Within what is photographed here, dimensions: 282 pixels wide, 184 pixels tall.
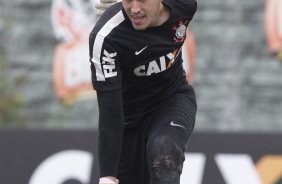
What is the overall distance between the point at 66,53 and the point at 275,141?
4.23 m

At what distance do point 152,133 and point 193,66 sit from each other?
21.1 ft

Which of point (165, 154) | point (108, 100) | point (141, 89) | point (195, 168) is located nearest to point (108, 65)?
point (108, 100)

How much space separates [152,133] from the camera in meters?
6.55

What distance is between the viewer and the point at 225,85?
12.8 m

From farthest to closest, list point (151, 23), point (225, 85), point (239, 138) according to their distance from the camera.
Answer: point (225, 85), point (239, 138), point (151, 23)

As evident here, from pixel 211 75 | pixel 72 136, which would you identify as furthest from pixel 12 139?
pixel 211 75

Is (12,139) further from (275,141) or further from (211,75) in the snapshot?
(211,75)

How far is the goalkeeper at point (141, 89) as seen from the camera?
6211 millimetres

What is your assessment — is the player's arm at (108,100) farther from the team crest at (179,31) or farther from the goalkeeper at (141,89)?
the team crest at (179,31)

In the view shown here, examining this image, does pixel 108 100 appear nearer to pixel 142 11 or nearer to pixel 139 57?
pixel 139 57

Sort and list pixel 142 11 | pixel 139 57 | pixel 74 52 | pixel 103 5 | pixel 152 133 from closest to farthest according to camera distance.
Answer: pixel 142 11
pixel 139 57
pixel 152 133
pixel 103 5
pixel 74 52

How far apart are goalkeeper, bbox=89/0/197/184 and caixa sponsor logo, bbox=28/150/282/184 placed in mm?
2498

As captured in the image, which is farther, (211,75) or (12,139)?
(211,75)

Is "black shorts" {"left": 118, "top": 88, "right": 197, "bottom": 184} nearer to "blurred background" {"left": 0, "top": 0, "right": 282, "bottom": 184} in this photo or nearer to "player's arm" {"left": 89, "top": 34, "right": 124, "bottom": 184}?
"player's arm" {"left": 89, "top": 34, "right": 124, "bottom": 184}
